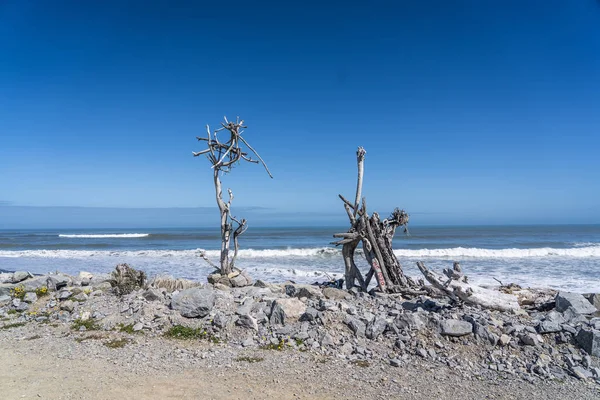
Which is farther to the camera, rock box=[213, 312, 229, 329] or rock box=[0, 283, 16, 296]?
Answer: rock box=[0, 283, 16, 296]

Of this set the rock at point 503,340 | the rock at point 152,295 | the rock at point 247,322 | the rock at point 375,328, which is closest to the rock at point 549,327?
the rock at point 503,340

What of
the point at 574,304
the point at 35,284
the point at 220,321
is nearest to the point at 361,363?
the point at 220,321

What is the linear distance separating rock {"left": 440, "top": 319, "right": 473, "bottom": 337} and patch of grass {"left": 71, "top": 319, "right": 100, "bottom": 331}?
6254 mm

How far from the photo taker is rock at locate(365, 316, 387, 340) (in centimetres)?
647

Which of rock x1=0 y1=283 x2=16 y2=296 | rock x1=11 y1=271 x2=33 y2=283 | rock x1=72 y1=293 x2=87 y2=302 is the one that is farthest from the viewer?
rock x1=11 y1=271 x2=33 y2=283

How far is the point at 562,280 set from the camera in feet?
49.0

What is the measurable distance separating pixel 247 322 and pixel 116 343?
219cm

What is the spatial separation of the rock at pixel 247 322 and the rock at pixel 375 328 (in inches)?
77.2

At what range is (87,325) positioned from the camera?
7371 millimetres

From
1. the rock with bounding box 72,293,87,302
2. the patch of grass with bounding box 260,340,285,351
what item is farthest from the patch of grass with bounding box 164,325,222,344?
the rock with bounding box 72,293,87,302

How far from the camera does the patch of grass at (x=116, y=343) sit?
250 inches

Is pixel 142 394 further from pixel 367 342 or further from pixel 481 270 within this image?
pixel 481 270

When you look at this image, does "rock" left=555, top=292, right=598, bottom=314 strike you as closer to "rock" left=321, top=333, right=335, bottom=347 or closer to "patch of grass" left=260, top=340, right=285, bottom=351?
"rock" left=321, top=333, right=335, bottom=347

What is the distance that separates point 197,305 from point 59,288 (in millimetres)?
4747
